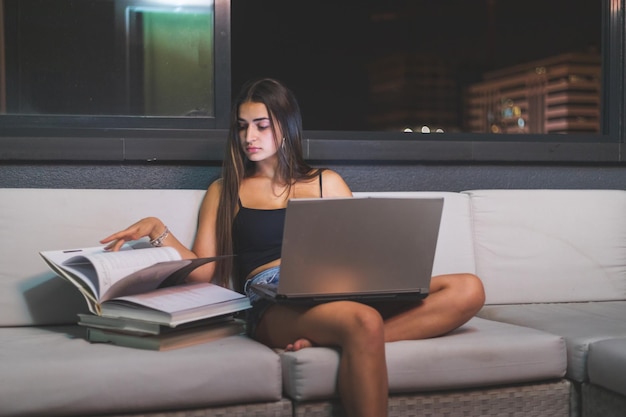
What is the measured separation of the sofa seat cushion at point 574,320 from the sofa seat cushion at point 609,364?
0.11 ft

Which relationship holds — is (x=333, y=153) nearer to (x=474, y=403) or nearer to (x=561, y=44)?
(x=474, y=403)

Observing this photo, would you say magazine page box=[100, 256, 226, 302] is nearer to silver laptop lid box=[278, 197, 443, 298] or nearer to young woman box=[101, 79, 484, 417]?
young woman box=[101, 79, 484, 417]

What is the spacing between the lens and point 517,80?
13.0 metres

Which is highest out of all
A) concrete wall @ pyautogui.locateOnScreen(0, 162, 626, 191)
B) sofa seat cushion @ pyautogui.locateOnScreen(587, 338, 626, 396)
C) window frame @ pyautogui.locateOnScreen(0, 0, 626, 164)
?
window frame @ pyautogui.locateOnScreen(0, 0, 626, 164)

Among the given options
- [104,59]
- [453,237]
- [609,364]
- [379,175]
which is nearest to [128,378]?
[609,364]

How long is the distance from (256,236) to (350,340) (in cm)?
59

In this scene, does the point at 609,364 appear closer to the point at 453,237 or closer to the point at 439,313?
the point at 439,313

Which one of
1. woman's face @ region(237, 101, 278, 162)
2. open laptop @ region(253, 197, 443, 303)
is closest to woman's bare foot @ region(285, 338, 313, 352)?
open laptop @ region(253, 197, 443, 303)

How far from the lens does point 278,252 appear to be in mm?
2330

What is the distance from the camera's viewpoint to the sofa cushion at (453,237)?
8.74 ft

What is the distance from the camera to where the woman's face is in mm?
2389

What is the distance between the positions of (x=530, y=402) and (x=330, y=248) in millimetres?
681

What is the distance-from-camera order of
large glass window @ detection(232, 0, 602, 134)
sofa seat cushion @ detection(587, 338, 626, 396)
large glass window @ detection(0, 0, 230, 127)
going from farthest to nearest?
large glass window @ detection(232, 0, 602, 134), large glass window @ detection(0, 0, 230, 127), sofa seat cushion @ detection(587, 338, 626, 396)

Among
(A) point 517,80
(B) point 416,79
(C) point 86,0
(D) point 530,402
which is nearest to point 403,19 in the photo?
(B) point 416,79
